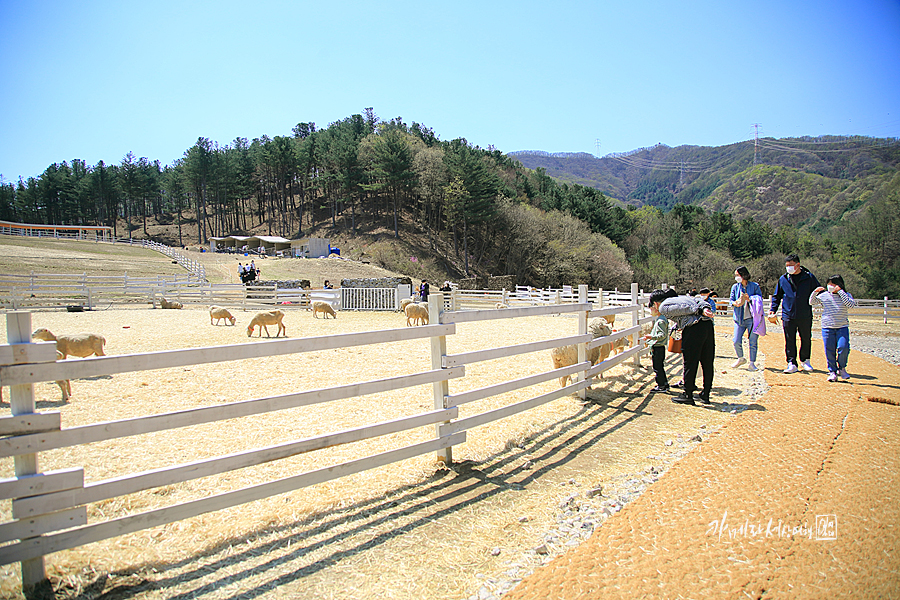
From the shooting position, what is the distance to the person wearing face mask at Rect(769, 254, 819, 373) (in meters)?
7.89

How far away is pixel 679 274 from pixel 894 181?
42501mm

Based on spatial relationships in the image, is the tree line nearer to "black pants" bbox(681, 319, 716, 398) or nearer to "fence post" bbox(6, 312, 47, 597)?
"black pants" bbox(681, 319, 716, 398)

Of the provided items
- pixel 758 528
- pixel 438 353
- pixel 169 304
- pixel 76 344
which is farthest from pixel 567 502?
A: pixel 169 304

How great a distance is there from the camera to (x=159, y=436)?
4852mm

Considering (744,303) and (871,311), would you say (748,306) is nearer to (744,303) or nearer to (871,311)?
(744,303)

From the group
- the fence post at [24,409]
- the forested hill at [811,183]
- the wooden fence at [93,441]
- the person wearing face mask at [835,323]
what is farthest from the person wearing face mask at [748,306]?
the forested hill at [811,183]

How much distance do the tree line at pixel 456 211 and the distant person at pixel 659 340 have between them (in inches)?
1960

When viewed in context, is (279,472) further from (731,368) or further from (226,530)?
(731,368)

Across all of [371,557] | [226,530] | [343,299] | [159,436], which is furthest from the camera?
[343,299]

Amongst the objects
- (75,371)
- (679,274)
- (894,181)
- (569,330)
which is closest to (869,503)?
(75,371)

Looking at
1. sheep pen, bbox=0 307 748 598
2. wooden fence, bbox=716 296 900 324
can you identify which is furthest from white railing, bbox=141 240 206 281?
wooden fence, bbox=716 296 900 324

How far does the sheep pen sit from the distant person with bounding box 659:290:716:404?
469 mm

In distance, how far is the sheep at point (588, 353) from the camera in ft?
21.0

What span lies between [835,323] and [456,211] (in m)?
53.9
